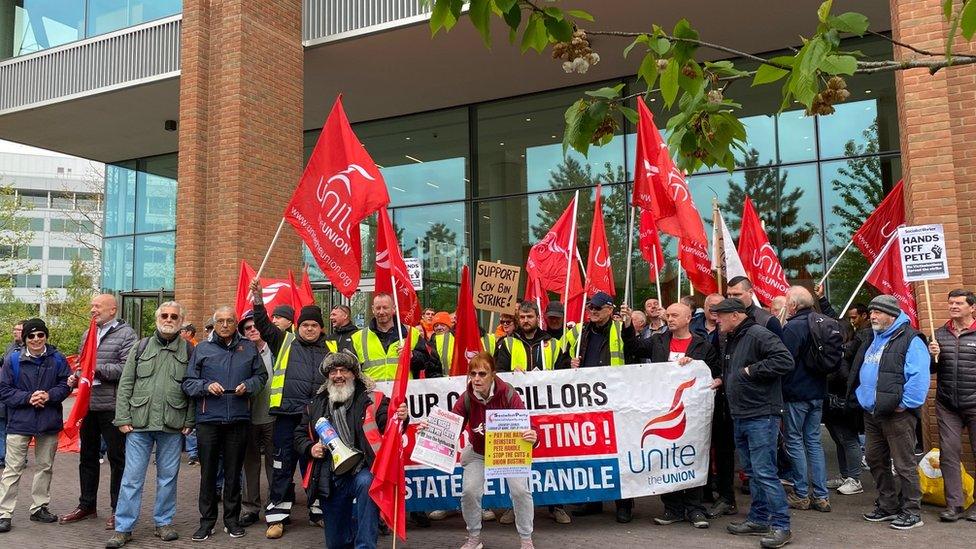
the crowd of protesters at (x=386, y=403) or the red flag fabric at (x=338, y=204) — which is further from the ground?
the red flag fabric at (x=338, y=204)

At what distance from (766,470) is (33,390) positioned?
7.01m

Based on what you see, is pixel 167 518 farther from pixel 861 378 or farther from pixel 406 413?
pixel 861 378

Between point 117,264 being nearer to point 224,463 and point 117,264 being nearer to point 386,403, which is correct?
point 224,463

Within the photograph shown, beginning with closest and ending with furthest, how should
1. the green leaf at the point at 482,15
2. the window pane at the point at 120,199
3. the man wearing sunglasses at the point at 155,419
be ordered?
the green leaf at the point at 482,15 < the man wearing sunglasses at the point at 155,419 < the window pane at the point at 120,199

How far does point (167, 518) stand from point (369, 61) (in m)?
10.1

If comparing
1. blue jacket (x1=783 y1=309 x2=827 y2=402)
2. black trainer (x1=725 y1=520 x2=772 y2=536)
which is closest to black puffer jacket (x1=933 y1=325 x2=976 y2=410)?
blue jacket (x1=783 y1=309 x2=827 y2=402)

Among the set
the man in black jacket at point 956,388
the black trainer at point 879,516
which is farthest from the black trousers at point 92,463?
the man in black jacket at point 956,388

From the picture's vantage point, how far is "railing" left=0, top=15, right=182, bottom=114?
1521 centimetres

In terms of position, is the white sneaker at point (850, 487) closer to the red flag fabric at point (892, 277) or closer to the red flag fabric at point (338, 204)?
the red flag fabric at point (892, 277)

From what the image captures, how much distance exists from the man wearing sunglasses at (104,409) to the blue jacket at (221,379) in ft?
2.82

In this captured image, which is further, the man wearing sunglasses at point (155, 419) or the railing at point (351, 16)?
the railing at point (351, 16)

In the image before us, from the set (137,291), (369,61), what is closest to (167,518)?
(369,61)

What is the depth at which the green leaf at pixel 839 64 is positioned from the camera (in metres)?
1.97

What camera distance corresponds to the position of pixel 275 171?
13.5m
